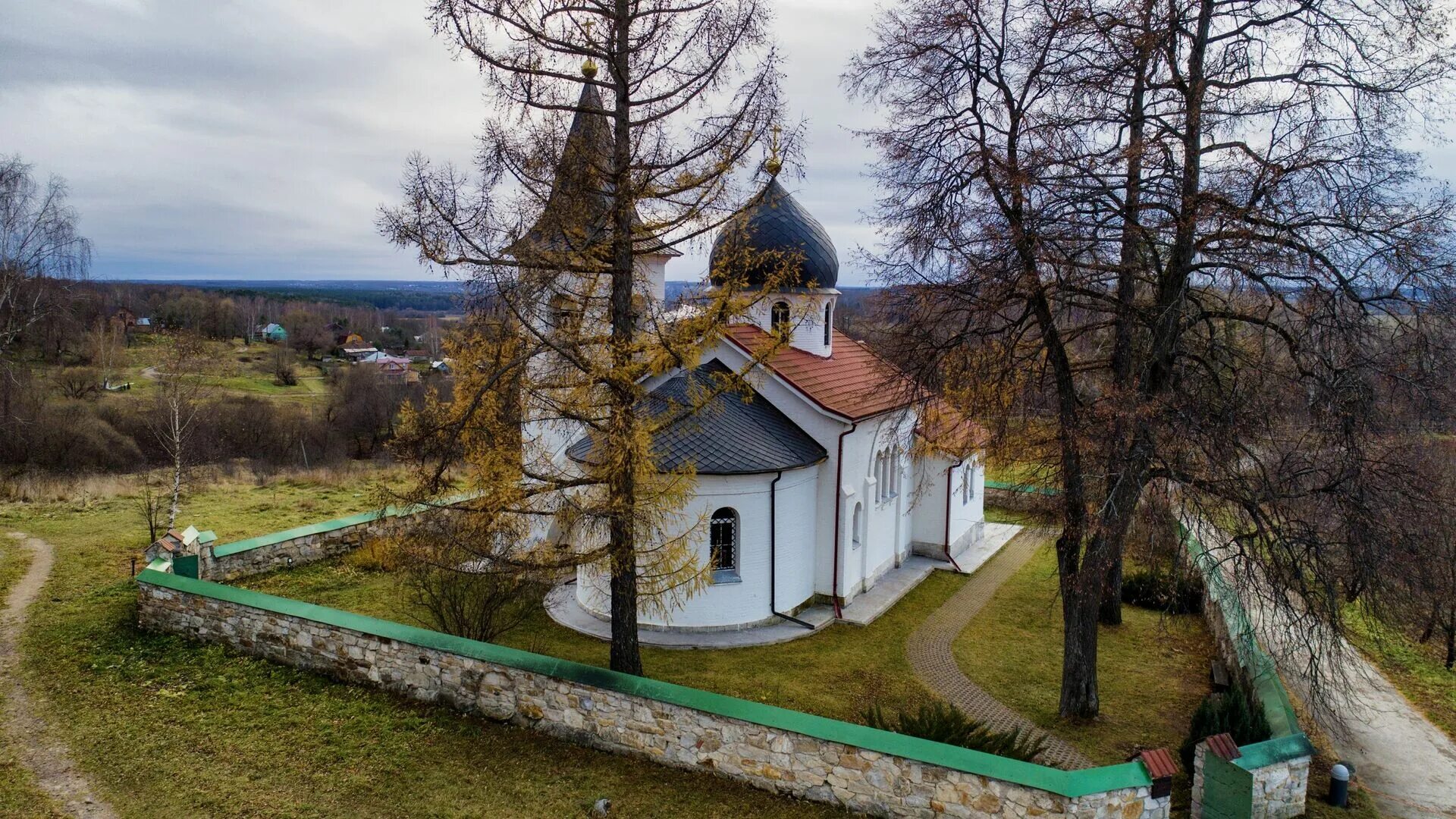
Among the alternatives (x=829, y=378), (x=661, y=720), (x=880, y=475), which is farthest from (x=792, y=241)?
(x=661, y=720)

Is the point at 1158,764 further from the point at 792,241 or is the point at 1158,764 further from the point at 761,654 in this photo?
the point at 792,241

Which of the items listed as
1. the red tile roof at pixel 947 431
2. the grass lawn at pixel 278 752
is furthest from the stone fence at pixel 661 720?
the red tile roof at pixel 947 431

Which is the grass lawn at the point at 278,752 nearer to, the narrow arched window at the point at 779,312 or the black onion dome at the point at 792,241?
the black onion dome at the point at 792,241

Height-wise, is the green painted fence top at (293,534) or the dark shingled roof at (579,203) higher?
the dark shingled roof at (579,203)

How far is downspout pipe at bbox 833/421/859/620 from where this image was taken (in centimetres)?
1447

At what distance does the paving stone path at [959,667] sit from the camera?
386 inches

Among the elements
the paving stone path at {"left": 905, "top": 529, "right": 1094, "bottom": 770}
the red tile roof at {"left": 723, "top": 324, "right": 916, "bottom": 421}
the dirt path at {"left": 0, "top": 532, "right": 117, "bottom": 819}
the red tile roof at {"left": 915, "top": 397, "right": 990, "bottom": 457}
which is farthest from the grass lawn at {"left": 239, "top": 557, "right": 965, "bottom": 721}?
the red tile roof at {"left": 723, "top": 324, "right": 916, "bottom": 421}

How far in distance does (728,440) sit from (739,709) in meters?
5.80

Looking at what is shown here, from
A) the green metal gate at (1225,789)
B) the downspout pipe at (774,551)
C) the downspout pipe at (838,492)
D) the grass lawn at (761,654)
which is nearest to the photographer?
the green metal gate at (1225,789)

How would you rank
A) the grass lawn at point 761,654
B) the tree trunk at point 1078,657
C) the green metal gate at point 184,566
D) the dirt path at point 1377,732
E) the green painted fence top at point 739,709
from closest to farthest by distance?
the green painted fence top at point 739,709
the dirt path at point 1377,732
the tree trunk at point 1078,657
the grass lawn at point 761,654
the green metal gate at point 184,566

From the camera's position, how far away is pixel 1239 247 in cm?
827

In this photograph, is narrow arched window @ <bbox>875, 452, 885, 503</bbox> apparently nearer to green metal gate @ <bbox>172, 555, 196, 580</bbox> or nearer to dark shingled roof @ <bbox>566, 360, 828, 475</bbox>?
dark shingled roof @ <bbox>566, 360, 828, 475</bbox>

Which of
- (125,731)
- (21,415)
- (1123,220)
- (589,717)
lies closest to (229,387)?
(21,415)

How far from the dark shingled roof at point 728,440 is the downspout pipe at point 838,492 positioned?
0.31m
